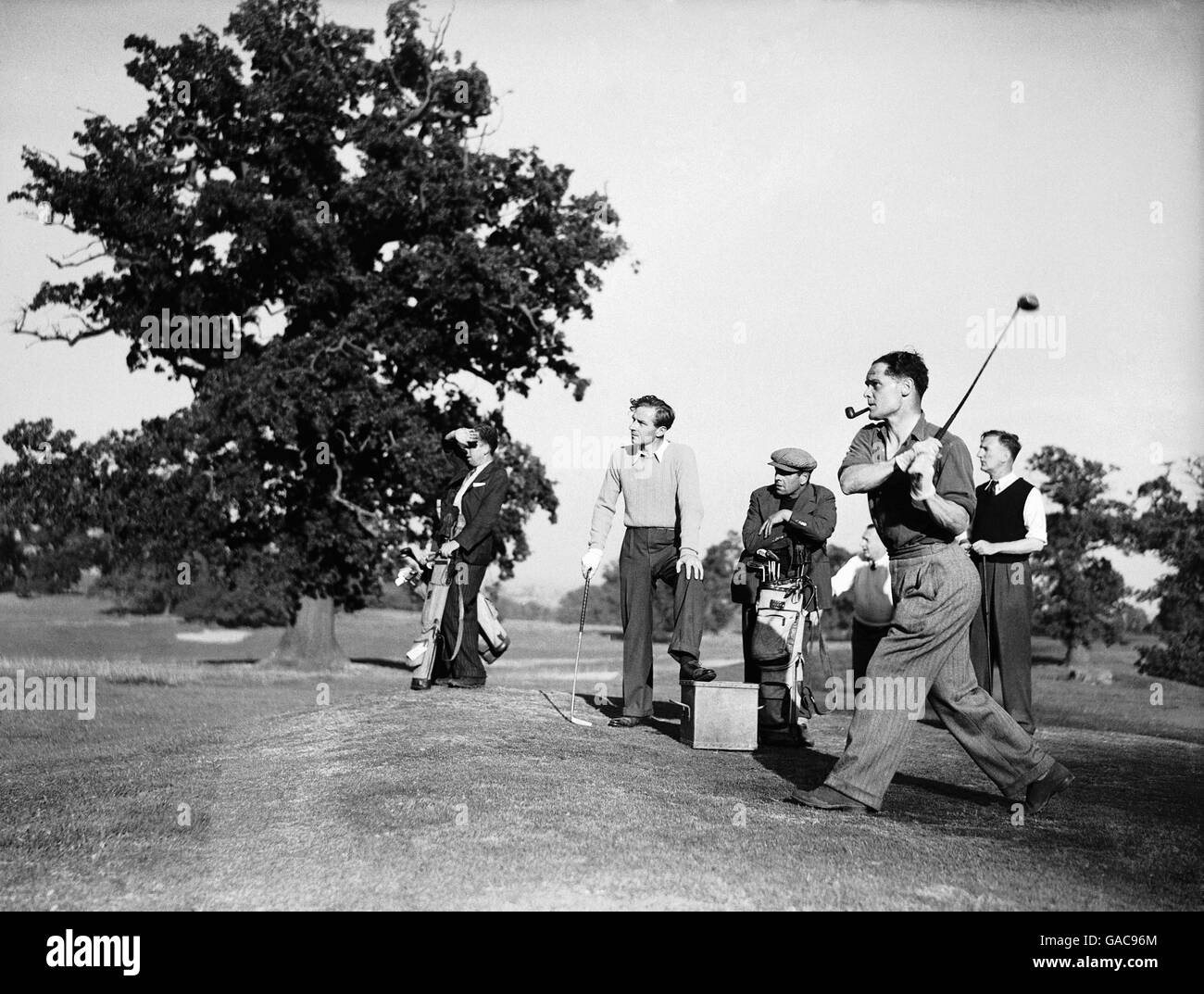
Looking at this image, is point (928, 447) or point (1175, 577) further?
point (1175, 577)

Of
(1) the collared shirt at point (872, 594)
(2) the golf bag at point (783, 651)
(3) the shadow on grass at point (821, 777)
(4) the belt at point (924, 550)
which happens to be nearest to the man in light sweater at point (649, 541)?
(2) the golf bag at point (783, 651)

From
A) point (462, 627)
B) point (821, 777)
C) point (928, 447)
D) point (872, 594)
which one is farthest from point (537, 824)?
point (462, 627)

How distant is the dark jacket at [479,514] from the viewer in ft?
36.9

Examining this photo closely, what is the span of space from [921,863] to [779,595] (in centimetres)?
416

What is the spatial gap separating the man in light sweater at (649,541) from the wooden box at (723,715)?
0.69 metres

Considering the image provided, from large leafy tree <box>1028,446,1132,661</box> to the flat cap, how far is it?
27334mm

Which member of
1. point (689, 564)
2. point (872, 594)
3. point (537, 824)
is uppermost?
point (689, 564)

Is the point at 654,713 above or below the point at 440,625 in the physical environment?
below

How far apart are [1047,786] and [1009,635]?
13.9ft

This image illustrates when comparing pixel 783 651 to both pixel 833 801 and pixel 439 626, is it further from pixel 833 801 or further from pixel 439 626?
pixel 439 626

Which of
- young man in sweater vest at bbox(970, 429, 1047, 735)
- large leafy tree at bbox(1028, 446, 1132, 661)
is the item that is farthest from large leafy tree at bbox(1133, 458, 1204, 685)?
young man in sweater vest at bbox(970, 429, 1047, 735)

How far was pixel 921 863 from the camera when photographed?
18.4ft

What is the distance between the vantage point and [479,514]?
11.3 meters
